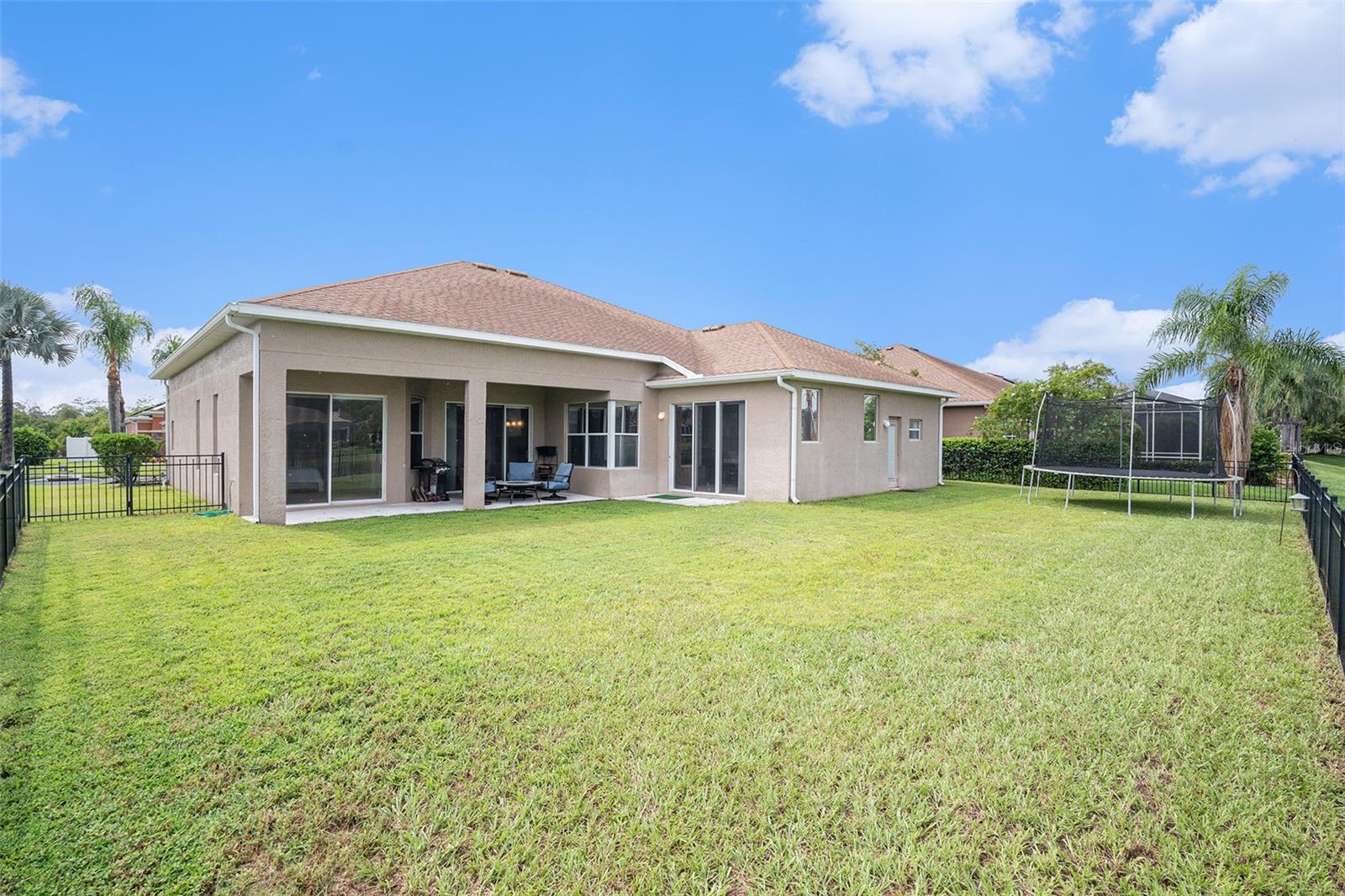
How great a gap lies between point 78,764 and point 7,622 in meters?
3.21

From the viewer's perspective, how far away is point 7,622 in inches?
192

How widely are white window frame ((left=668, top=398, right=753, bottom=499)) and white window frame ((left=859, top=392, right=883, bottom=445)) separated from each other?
11.4 feet

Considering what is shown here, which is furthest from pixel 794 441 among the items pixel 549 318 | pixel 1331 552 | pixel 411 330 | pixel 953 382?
pixel 953 382

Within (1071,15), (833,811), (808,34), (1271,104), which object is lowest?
(833,811)

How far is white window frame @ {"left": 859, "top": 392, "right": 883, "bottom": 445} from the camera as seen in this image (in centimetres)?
1558

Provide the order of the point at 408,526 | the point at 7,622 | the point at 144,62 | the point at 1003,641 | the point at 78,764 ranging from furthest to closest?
1. the point at 144,62
2. the point at 408,526
3. the point at 7,622
4. the point at 1003,641
5. the point at 78,764

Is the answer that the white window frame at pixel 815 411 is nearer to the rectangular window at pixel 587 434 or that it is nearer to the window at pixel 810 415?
the window at pixel 810 415

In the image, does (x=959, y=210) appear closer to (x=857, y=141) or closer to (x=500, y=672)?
(x=857, y=141)

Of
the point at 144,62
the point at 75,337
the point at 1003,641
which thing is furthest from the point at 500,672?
the point at 75,337

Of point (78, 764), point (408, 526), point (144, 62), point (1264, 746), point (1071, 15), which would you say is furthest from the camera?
point (144, 62)

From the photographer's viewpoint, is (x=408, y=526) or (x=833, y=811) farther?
(x=408, y=526)

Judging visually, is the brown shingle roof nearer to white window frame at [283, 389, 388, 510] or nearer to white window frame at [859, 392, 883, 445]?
white window frame at [283, 389, 388, 510]

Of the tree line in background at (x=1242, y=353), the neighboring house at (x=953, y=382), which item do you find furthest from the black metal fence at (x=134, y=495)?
the neighboring house at (x=953, y=382)

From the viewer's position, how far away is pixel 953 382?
91.9ft
